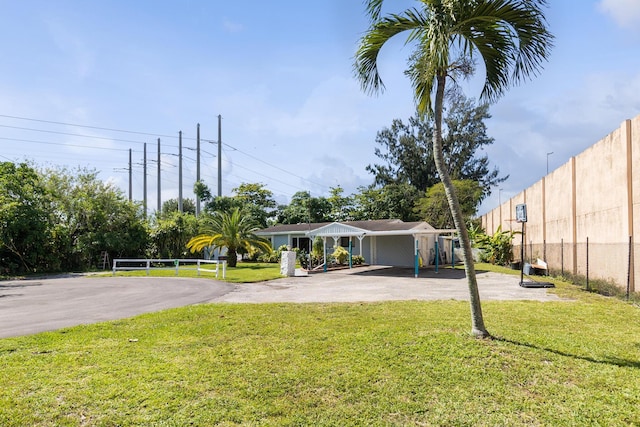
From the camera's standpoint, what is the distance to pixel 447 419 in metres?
3.91

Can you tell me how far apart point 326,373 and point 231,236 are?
21013 mm

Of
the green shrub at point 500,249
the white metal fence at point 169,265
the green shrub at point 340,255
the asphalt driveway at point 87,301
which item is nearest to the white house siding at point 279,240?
the white metal fence at point 169,265

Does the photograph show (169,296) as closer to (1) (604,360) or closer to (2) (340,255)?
(1) (604,360)

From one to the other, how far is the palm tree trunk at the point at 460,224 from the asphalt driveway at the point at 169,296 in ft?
16.7

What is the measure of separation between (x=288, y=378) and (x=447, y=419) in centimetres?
183

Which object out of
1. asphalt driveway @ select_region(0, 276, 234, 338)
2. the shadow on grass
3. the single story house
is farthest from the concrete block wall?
asphalt driveway @ select_region(0, 276, 234, 338)

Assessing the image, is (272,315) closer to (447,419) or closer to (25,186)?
(447,419)

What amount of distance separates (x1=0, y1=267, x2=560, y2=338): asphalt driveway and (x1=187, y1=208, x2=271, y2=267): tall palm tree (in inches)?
360

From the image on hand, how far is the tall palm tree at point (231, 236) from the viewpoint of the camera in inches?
1002

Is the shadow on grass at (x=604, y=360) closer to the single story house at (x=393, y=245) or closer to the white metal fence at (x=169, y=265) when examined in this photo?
the white metal fence at (x=169, y=265)

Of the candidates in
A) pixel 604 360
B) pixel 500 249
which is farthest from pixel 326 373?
pixel 500 249

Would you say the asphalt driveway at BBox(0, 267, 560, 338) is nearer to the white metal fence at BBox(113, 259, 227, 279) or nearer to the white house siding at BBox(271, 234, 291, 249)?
the white metal fence at BBox(113, 259, 227, 279)

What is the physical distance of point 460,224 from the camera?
6148 mm

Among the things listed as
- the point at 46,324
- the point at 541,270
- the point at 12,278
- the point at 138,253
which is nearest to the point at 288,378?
the point at 46,324
